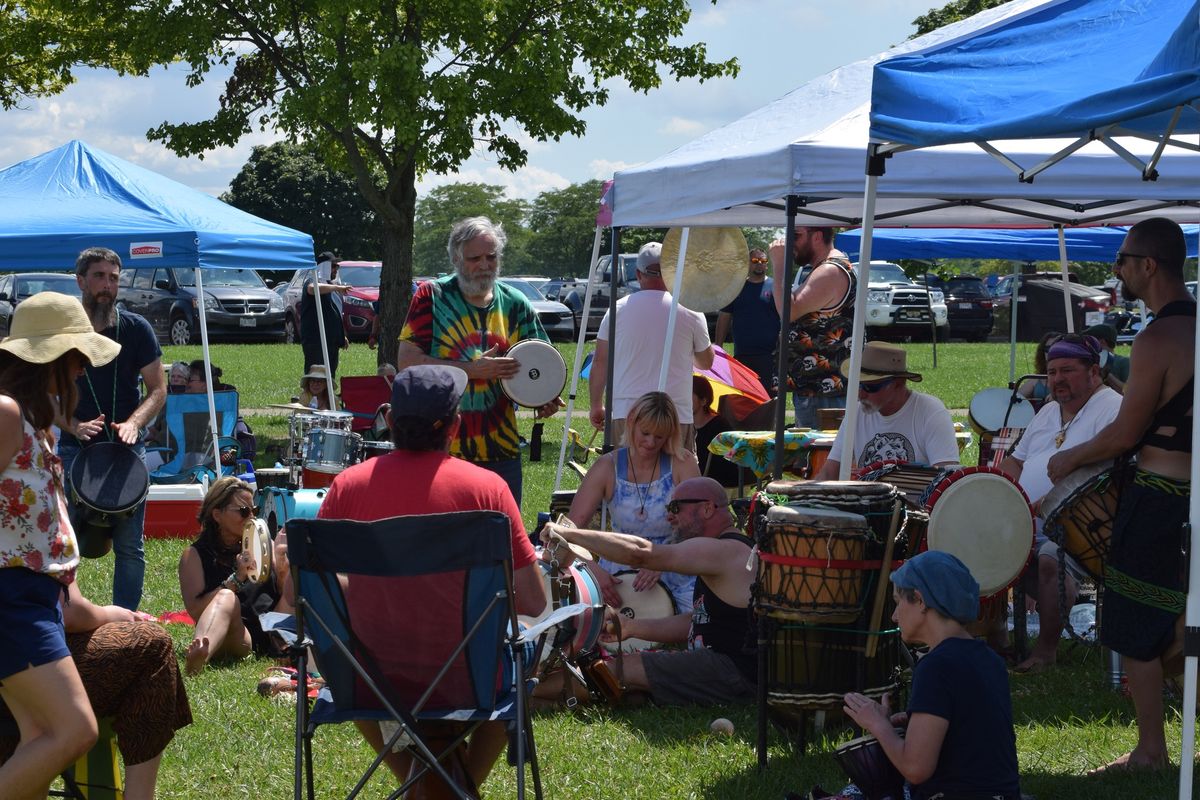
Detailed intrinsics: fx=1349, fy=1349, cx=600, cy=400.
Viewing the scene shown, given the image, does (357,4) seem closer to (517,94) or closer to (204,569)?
(517,94)

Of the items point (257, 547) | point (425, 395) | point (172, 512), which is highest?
point (425, 395)

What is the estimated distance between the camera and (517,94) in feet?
48.0

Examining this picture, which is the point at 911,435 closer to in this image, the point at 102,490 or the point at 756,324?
the point at 102,490

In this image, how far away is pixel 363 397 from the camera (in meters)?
10.5

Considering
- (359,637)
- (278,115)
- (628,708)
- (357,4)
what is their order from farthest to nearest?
1. (278,115)
2. (357,4)
3. (628,708)
4. (359,637)

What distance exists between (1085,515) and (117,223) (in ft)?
21.5

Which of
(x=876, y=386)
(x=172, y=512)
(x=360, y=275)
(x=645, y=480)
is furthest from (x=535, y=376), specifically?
(x=360, y=275)

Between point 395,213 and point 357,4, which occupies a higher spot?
point 357,4

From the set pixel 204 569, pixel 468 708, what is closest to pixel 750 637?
pixel 468 708

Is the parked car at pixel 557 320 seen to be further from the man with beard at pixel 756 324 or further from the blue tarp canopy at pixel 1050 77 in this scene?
the blue tarp canopy at pixel 1050 77

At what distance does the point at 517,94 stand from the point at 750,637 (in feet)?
35.8

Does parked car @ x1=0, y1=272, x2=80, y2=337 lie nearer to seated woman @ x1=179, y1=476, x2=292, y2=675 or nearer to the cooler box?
the cooler box

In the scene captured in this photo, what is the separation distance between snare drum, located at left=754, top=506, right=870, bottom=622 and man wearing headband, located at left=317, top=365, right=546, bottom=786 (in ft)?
2.71

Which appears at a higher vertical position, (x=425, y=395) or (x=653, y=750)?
(x=425, y=395)
